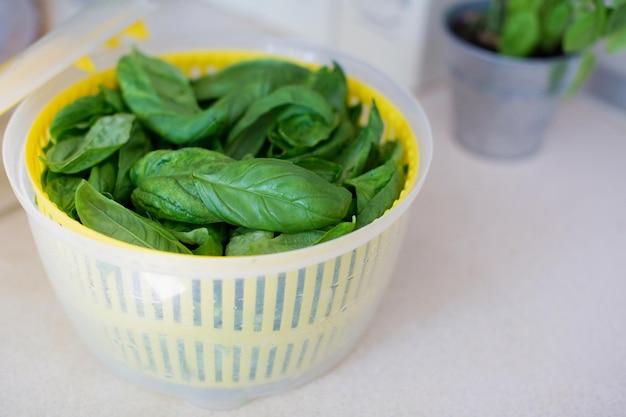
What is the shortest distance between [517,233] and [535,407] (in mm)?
251

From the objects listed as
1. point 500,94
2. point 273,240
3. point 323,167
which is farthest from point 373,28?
point 273,240

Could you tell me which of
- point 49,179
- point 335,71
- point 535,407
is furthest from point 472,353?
point 49,179

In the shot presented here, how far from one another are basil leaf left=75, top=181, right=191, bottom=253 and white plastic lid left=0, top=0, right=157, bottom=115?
0.47 ft

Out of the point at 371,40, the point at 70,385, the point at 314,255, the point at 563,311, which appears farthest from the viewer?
the point at 371,40

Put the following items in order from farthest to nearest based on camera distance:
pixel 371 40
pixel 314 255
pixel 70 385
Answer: pixel 371 40, pixel 70 385, pixel 314 255

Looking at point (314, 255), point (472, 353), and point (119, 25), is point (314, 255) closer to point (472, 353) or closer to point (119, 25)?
point (472, 353)

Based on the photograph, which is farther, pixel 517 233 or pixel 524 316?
pixel 517 233

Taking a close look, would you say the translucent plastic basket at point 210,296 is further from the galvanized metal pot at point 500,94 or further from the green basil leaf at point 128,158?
the galvanized metal pot at point 500,94

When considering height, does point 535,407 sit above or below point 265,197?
below

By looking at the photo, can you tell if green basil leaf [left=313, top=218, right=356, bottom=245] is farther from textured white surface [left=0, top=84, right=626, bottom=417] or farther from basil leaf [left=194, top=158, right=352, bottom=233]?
textured white surface [left=0, top=84, right=626, bottom=417]

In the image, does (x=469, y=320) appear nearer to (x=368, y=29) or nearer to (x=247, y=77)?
(x=247, y=77)

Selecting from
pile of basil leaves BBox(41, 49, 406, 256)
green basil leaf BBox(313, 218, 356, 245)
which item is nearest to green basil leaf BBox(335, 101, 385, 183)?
pile of basil leaves BBox(41, 49, 406, 256)

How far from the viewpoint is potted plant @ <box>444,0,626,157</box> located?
2.46 feet

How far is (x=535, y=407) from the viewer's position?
60 cm
